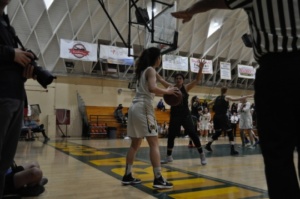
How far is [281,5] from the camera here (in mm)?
1284

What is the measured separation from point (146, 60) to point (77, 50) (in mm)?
12116

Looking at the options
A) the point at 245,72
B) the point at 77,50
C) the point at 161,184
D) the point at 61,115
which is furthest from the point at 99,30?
the point at 161,184

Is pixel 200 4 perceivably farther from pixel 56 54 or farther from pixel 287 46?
pixel 56 54

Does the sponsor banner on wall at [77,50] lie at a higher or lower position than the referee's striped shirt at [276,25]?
higher

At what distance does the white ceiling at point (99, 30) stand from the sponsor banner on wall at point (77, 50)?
1999 mm

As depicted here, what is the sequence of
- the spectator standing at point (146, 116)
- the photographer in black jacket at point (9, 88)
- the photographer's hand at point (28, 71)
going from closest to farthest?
the photographer in black jacket at point (9, 88), the photographer's hand at point (28, 71), the spectator standing at point (146, 116)

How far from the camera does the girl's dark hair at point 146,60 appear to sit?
12.8 feet

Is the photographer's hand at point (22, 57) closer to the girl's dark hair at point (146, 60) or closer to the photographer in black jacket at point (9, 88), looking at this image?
the photographer in black jacket at point (9, 88)

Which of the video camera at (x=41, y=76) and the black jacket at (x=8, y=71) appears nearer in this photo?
the black jacket at (x=8, y=71)

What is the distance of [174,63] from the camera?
1773cm

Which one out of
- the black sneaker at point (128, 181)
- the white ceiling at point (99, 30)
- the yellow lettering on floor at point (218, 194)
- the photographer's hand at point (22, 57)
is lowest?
the yellow lettering on floor at point (218, 194)

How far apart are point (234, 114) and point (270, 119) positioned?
15.3 m

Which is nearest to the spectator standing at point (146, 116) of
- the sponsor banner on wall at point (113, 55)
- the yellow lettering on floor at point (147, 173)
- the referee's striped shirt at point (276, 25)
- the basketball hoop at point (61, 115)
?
the yellow lettering on floor at point (147, 173)

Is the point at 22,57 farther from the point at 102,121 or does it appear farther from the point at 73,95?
the point at 73,95
